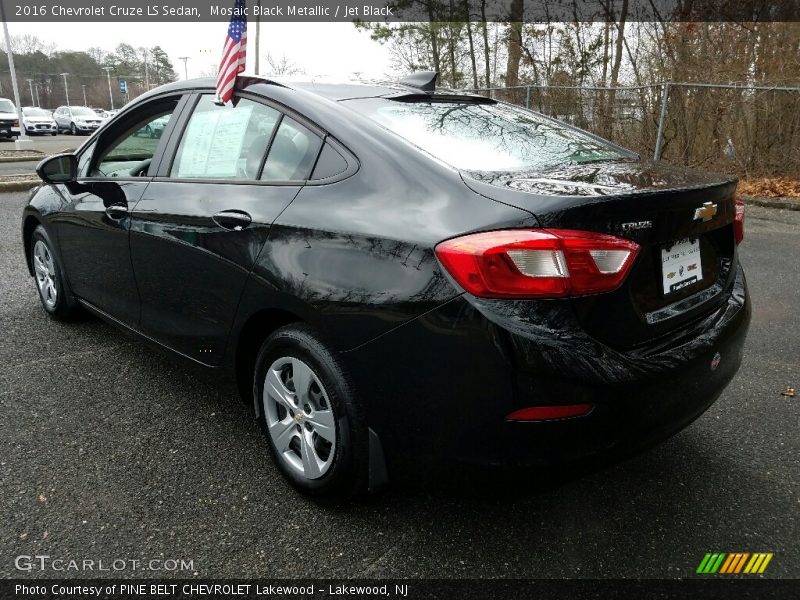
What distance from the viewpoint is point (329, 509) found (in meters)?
2.28

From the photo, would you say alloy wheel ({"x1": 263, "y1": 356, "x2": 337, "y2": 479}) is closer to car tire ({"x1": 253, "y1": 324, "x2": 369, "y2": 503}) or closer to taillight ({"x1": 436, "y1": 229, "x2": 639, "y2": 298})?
car tire ({"x1": 253, "y1": 324, "x2": 369, "y2": 503})

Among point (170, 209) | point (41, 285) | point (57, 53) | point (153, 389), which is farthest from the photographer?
point (57, 53)

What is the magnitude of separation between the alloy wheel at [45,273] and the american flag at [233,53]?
74.4 inches

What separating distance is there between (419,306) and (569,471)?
649 mm

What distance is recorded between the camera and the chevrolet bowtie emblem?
202 centimetres

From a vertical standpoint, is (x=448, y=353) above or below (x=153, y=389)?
above

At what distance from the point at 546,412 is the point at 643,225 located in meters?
0.62

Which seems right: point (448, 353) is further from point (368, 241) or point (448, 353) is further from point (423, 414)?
A: point (368, 241)

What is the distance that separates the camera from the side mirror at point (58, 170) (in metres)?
3.59

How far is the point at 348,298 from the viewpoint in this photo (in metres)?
1.98

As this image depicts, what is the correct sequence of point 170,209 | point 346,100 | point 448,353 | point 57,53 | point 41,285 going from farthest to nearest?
point 57,53 → point 41,285 → point 170,209 → point 346,100 → point 448,353

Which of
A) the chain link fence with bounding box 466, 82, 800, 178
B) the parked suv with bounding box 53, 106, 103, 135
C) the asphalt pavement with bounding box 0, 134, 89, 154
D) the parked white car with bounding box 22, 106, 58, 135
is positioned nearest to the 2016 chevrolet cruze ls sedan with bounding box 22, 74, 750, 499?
the chain link fence with bounding box 466, 82, 800, 178

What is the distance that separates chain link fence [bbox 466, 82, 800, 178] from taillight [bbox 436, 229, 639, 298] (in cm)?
1033

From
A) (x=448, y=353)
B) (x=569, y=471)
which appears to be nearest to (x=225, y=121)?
(x=448, y=353)
